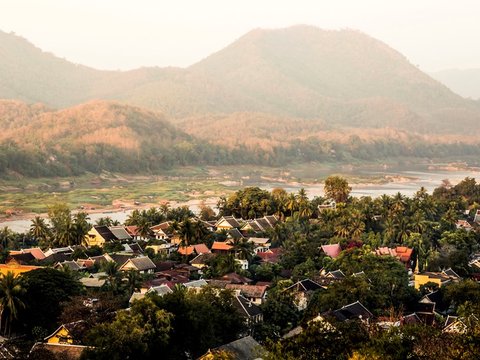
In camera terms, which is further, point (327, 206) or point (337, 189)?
point (337, 189)

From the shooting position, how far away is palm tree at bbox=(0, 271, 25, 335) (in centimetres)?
2817

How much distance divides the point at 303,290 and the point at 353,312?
458 centimetres

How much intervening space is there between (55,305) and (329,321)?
10991 mm

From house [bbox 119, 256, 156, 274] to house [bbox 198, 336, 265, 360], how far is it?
14.2m

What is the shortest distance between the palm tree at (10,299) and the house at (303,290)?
11422mm

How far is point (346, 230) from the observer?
52.0m

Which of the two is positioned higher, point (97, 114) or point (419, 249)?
point (97, 114)

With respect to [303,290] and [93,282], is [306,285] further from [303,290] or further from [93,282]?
[93,282]

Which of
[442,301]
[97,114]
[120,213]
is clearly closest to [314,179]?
[120,213]

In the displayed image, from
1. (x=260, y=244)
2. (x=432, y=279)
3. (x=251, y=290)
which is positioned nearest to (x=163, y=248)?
(x=260, y=244)

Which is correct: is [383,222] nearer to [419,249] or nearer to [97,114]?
[419,249]

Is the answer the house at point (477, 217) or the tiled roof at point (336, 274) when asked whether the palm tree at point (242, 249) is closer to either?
the tiled roof at point (336, 274)

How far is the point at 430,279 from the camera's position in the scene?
39531mm

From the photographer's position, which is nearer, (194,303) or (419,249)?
(194,303)
